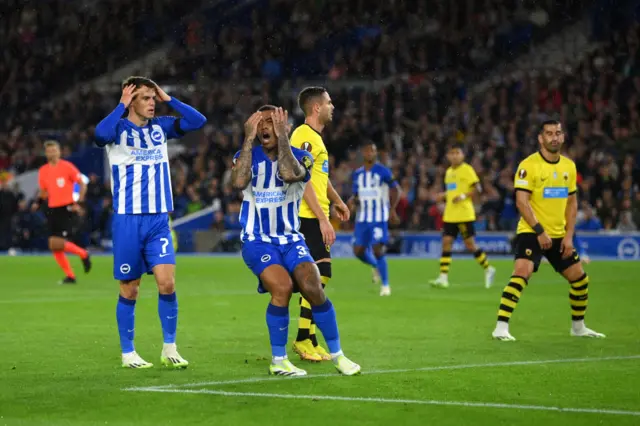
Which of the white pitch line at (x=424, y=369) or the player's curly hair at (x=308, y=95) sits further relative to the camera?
the player's curly hair at (x=308, y=95)

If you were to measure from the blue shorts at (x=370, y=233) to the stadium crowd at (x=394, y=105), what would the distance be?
1096 centimetres

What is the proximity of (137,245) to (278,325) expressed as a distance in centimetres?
152

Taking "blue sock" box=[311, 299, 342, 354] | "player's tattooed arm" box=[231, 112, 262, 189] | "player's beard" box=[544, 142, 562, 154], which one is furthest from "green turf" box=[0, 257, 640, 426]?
"player's beard" box=[544, 142, 562, 154]

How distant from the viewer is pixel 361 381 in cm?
913

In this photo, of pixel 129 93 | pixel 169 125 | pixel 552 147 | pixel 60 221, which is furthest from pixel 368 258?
pixel 129 93

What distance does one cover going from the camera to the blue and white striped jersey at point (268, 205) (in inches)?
371

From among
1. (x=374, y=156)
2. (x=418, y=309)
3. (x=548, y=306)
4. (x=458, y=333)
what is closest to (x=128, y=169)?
(x=458, y=333)

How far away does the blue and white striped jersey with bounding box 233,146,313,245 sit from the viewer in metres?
9.42

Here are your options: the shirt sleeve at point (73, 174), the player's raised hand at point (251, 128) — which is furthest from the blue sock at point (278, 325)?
the shirt sleeve at point (73, 174)

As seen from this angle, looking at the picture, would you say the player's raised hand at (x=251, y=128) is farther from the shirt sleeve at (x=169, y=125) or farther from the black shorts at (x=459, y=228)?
the black shorts at (x=459, y=228)

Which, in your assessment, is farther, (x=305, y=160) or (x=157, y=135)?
(x=157, y=135)

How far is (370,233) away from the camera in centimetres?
1991

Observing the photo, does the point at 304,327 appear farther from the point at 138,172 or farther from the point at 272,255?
the point at 138,172

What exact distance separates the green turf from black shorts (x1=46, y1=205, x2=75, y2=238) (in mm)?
1378
